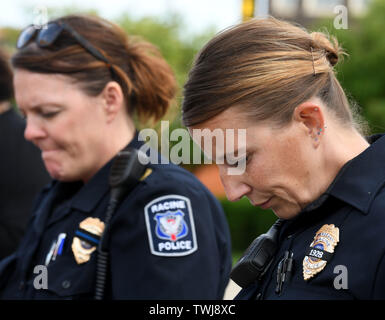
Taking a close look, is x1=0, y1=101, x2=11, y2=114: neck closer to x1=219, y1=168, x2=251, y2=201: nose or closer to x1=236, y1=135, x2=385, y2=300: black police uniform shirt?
x1=219, y1=168, x2=251, y2=201: nose

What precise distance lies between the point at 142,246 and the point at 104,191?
425 mm

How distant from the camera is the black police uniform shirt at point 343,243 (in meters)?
1.45

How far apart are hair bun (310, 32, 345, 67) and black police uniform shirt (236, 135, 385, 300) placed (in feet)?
0.89

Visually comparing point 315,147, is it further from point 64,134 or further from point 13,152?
point 13,152

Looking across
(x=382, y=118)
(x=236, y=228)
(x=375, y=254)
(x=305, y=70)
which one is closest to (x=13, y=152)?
(x=305, y=70)

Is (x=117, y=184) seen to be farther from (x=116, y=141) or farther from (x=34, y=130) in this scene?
(x=34, y=130)

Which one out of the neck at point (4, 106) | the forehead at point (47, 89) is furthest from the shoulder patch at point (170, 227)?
the neck at point (4, 106)

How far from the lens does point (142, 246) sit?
2199 millimetres

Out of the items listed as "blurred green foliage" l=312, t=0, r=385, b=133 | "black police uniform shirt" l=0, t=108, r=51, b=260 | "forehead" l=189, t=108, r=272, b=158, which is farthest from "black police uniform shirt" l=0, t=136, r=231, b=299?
"blurred green foliage" l=312, t=0, r=385, b=133

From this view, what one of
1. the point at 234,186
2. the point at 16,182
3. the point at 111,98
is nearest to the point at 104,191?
the point at 111,98

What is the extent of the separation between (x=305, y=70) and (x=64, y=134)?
1.20 m

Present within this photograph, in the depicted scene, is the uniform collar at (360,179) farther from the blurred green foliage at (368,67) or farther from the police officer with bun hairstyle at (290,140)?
the blurred green foliage at (368,67)

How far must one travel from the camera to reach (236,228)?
9430 mm

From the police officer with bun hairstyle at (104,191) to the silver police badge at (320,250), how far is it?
0.66 meters
